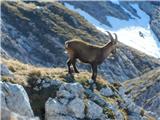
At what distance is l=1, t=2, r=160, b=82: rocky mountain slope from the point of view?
15462 centimetres

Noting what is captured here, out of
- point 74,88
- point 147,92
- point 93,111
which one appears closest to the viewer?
point 93,111

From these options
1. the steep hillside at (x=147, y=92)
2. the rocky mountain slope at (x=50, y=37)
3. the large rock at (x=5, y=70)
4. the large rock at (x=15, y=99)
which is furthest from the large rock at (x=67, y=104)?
the rocky mountain slope at (x=50, y=37)

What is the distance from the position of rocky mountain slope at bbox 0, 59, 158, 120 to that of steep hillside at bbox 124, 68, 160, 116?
7631 centimetres

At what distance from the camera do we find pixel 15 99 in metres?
22.3

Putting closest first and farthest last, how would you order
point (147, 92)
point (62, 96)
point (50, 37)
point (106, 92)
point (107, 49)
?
point (62, 96)
point (106, 92)
point (107, 49)
point (147, 92)
point (50, 37)

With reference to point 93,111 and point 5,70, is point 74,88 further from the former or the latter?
point 5,70

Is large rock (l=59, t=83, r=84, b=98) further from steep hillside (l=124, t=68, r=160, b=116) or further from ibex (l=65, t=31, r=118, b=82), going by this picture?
steep hillside (l=124, t=68, r=160, b=116)

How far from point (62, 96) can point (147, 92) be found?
346ft

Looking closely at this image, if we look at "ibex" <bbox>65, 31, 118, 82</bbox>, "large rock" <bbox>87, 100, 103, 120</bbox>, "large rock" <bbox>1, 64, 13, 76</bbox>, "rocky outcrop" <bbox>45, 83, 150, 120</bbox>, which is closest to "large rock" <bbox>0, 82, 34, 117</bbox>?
"rocky outcrop" <bbox>45, 83, 150, 120</bbox>

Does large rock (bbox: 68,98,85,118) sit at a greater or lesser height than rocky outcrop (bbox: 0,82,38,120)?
lesser

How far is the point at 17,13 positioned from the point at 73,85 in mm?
150370

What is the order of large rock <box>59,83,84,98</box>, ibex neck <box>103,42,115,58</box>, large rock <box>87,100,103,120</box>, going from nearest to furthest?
large rock <box>87,100,103,120</box> → large rock <box>59,83,84,98</box> → ibex neck <box>103,42,115,58</box>

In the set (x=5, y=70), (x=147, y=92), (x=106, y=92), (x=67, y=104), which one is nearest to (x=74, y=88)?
(x=67, y=104)

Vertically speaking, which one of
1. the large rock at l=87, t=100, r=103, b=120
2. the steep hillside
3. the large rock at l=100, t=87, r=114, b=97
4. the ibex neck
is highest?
the ibex neck
